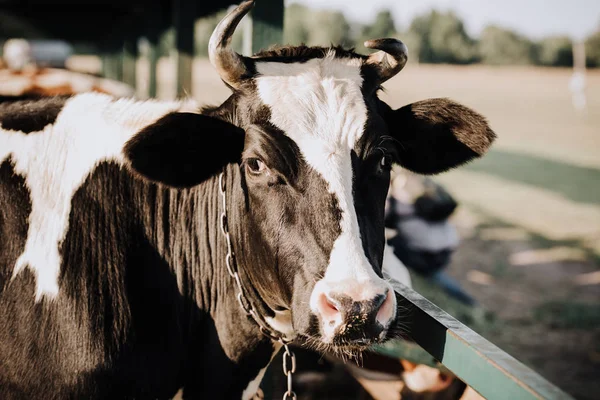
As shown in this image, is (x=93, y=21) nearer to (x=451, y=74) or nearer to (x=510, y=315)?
(x=510, y=315)

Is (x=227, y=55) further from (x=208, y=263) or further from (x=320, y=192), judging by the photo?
(x=208, y=263)

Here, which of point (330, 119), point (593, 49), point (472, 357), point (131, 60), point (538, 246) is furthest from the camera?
point (593, 49)

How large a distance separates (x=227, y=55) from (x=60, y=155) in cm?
85

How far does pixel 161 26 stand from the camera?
28.2 ft

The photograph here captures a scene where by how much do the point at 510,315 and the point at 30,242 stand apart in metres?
5.47

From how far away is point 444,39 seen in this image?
32719mm

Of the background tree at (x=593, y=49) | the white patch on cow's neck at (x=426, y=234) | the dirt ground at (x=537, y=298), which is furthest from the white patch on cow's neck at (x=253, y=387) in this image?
the background tree at (x=593, y=49)

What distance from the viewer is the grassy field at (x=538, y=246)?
574 centimetres

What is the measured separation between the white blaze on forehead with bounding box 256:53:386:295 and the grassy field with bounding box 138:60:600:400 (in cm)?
78

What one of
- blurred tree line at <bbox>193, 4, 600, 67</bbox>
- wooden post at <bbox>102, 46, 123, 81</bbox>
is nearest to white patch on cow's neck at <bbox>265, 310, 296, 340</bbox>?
blurred tree line at <bbox>193, 4, 600, 67</bbox>

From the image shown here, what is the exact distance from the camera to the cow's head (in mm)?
1956

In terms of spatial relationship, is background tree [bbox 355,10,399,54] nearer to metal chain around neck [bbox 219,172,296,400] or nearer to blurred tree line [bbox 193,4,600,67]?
blurred tree line [bbox 193,4,600,67]

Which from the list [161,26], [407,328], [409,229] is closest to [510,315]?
[409,229]

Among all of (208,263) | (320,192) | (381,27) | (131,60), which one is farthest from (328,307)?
(131,60)
